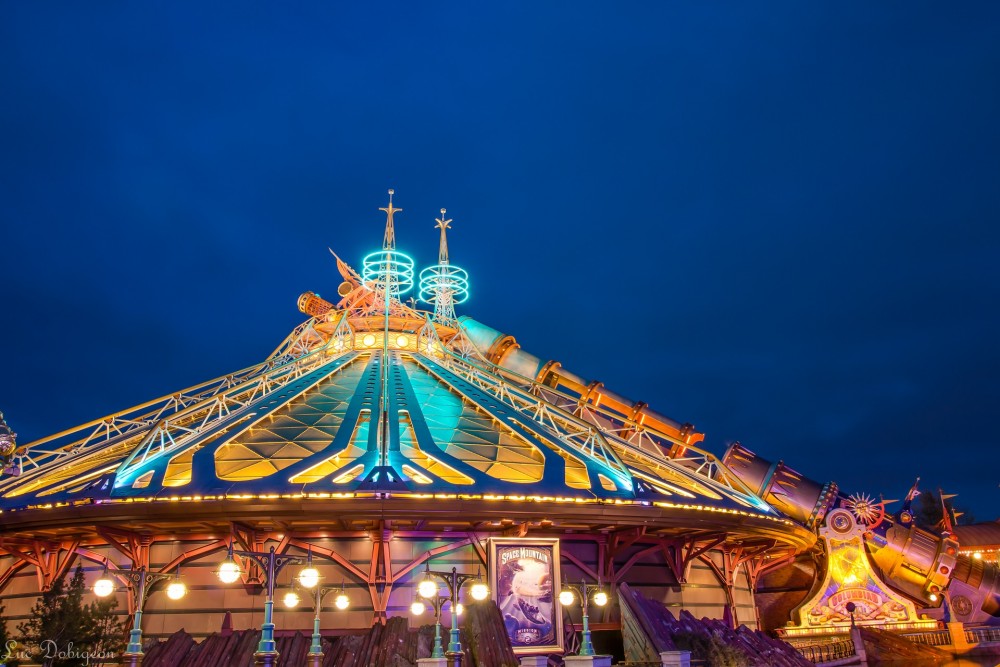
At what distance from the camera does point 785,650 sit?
69.6 ft

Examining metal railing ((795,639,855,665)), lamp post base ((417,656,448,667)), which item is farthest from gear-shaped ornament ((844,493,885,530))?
lamp post base ((417,656,448,667))

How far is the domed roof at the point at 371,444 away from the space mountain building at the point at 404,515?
0.10m

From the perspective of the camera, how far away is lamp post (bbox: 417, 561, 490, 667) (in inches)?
602

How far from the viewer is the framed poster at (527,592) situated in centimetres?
2058

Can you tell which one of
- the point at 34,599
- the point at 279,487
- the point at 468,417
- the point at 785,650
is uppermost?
the point at 468,417

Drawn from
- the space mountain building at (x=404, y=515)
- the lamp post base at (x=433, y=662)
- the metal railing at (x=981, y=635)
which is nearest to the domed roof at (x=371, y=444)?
the space mountain building at (x=404, y=515)

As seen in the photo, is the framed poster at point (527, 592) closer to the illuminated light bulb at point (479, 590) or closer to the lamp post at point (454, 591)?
the lamp post at point (454, 591)

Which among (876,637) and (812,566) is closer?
(876,637)

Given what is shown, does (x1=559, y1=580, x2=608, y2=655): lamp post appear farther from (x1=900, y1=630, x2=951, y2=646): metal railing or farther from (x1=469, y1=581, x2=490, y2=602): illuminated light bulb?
(x1=900, y1=630, x2=951, y2=646): metal railing

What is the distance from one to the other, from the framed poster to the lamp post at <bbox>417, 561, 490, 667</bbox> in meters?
Result: 0.63

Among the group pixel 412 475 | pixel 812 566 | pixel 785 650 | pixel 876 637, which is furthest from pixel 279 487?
pixel 812 566

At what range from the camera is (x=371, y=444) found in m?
22.2

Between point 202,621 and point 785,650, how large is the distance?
1630 centimetres

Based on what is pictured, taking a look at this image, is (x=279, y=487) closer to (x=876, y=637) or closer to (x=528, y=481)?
(x=528, y=481)
